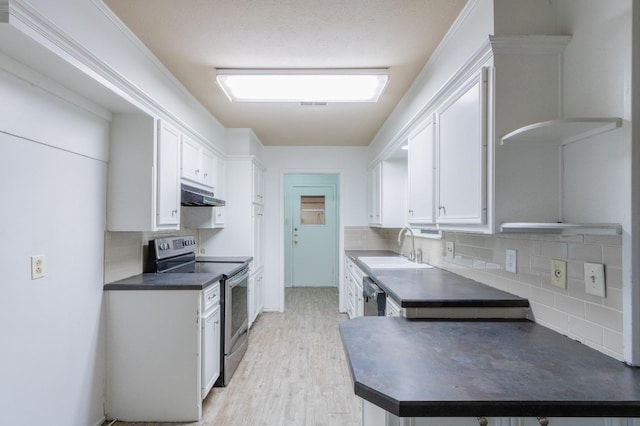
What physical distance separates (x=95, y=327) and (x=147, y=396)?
549mm

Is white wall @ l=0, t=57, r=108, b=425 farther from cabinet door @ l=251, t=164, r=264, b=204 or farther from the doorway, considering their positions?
the doorway

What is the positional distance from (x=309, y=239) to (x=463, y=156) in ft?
15.3

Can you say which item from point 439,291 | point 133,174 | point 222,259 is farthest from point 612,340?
point 222,259

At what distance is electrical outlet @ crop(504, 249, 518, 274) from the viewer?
1614 millimetres

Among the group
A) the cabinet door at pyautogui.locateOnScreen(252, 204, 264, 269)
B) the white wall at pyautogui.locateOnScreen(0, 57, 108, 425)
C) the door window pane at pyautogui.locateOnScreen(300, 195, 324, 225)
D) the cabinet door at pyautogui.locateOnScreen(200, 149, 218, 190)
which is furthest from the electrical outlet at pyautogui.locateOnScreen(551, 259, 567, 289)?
the door window pane at pyautogui.locateOnScreen(300, 195, 324, 225)

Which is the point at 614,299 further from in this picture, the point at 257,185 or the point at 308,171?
the point at 308,171

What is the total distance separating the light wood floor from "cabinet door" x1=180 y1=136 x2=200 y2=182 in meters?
1.73

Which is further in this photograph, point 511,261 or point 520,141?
point 511,261

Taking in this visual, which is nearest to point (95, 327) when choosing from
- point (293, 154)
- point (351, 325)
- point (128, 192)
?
point (128, 192)

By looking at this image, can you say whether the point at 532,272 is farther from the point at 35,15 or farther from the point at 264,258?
the point at 264,258

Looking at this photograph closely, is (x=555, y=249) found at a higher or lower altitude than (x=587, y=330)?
higher

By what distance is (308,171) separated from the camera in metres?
4.63

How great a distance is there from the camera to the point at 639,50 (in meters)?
1.03

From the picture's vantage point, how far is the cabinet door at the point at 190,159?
259 cm
